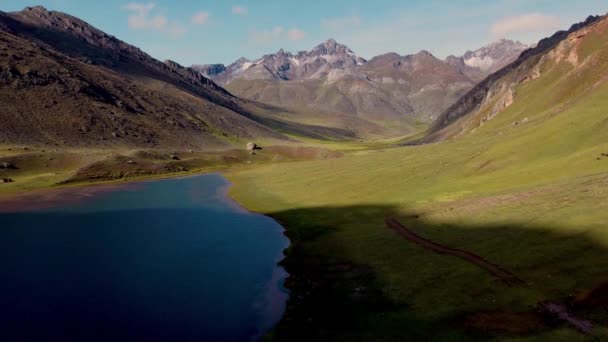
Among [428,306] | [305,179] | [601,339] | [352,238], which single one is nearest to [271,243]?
[352,238]

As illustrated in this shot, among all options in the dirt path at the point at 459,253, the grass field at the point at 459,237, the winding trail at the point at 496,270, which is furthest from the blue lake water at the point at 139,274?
the winding trail at the point at 496,270

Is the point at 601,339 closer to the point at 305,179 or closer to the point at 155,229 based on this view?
the point at 155,229

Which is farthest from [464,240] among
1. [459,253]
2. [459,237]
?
[459,253]

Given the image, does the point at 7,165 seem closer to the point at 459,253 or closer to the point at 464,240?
the point at 464,240

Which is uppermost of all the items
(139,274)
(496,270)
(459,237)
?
(496,270)

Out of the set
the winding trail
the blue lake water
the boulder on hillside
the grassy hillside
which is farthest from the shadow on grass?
the boulder on hillside

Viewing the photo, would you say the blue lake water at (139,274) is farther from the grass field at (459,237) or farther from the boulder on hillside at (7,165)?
the boulder on hillside at (7,165)
